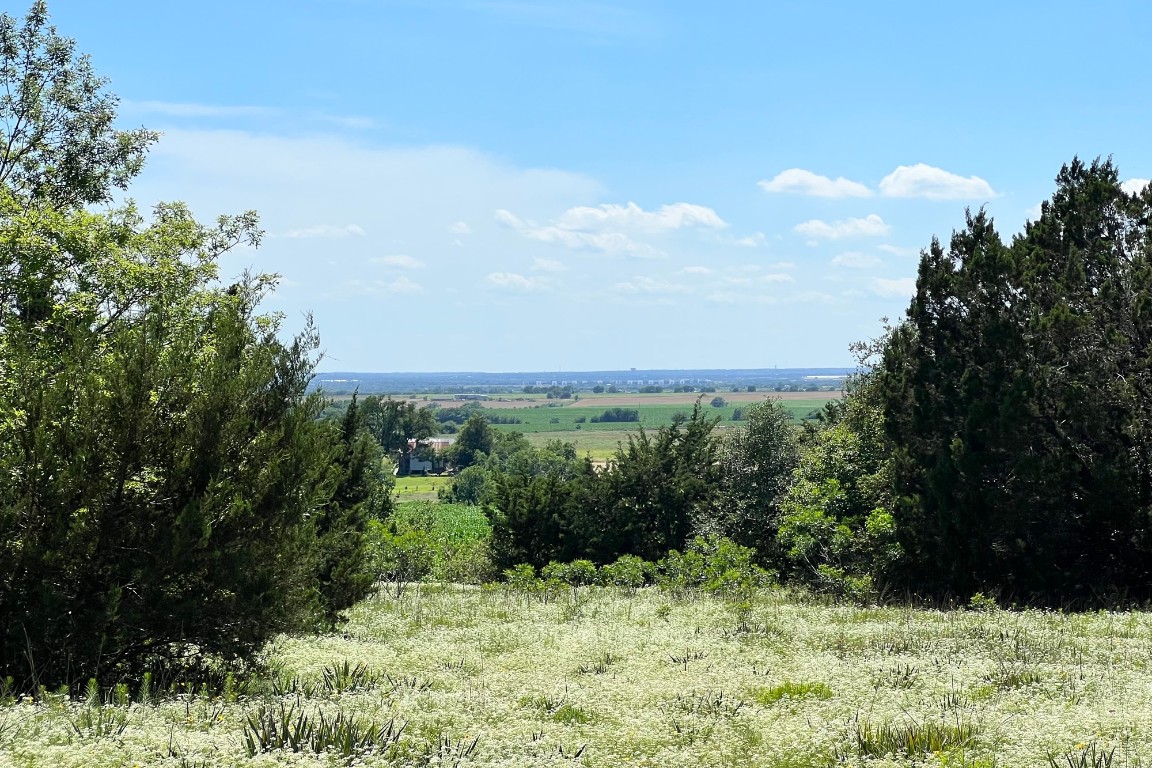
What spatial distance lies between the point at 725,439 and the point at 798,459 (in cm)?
437

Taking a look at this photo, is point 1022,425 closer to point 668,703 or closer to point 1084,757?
point 668,703

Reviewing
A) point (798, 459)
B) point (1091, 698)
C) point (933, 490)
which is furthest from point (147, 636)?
point (798, 459)

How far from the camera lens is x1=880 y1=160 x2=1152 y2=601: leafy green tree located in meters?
19.0

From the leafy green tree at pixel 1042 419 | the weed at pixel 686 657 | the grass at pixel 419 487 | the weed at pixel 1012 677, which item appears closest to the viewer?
the weed at pixel 1012 677

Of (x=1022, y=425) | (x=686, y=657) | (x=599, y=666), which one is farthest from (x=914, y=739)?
(x=1022, y=425)

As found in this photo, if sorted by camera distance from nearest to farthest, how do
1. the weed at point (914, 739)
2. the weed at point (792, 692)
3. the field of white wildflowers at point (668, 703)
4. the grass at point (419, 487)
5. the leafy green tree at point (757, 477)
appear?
the field of white wildflowers at point (668, 703) → the weed at point (914, 739) → the weed at point (792, 692) → the leafy green tree at point (757, 477) → the grass at point (419, 487)

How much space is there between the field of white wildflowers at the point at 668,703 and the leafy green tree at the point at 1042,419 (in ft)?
14.8

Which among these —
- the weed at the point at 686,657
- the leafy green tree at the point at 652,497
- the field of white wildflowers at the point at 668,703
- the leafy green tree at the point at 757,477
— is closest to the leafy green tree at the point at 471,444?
the leafy green tree at the point at 652,497

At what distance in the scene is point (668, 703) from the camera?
9.48m

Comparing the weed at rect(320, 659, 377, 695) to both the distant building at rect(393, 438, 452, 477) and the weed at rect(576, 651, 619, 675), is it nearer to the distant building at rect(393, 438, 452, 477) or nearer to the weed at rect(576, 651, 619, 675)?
the weed at rect(576, 651, 619, 675)

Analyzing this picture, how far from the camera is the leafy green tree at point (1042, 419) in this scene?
750 inches

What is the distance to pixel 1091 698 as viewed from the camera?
8.84 metres

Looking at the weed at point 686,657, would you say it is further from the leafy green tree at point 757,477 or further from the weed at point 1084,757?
the leafy green tree at point 757,477

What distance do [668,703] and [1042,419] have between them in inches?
557
